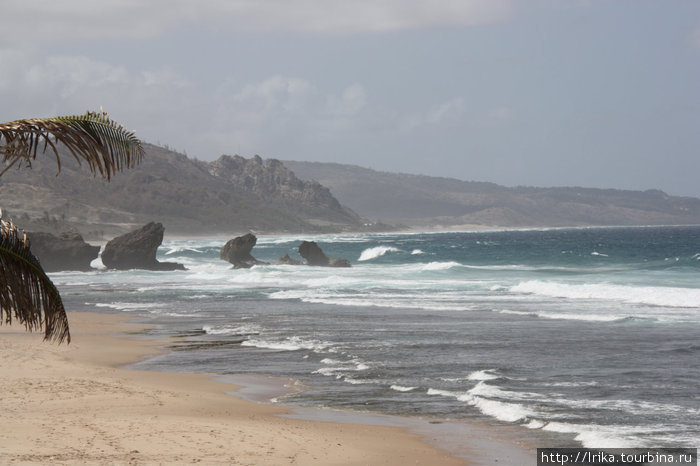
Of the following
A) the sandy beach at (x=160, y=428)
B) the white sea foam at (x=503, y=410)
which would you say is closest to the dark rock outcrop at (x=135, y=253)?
the sandy beach at (x=160, y=428)

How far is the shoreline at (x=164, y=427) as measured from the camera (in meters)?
9.46

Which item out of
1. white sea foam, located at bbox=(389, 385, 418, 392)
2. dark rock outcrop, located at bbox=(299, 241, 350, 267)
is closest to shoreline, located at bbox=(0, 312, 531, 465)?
white sea foam, located at bbox=(389, 385, 418, 392)

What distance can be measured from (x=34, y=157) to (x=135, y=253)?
56696 mm

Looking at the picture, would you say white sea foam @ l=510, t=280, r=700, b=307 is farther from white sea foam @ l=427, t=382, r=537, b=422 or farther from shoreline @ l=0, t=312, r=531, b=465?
shoreline @ l=0, t=312, r=531, b=465

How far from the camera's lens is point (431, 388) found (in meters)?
14.4

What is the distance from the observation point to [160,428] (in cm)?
1076

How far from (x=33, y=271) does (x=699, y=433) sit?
8555 mm

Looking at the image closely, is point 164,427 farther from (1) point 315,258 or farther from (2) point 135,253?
(1) point 315,258

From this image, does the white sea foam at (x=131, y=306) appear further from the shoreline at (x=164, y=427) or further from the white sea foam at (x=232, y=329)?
the shoreline at (x=164, y=427)

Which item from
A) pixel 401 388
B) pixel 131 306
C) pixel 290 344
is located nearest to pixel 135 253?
pixel 131 306

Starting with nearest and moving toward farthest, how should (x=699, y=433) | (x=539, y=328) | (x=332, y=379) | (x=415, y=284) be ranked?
(x=699, y=433)
(x=332, y=379)
(x=539, y=328)
(x=415, y=284)

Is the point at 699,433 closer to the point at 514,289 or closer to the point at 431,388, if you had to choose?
the point at 431,388

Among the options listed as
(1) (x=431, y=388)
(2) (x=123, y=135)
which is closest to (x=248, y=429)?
(1) (x=431, y=388)

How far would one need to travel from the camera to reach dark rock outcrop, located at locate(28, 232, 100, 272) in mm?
59469
